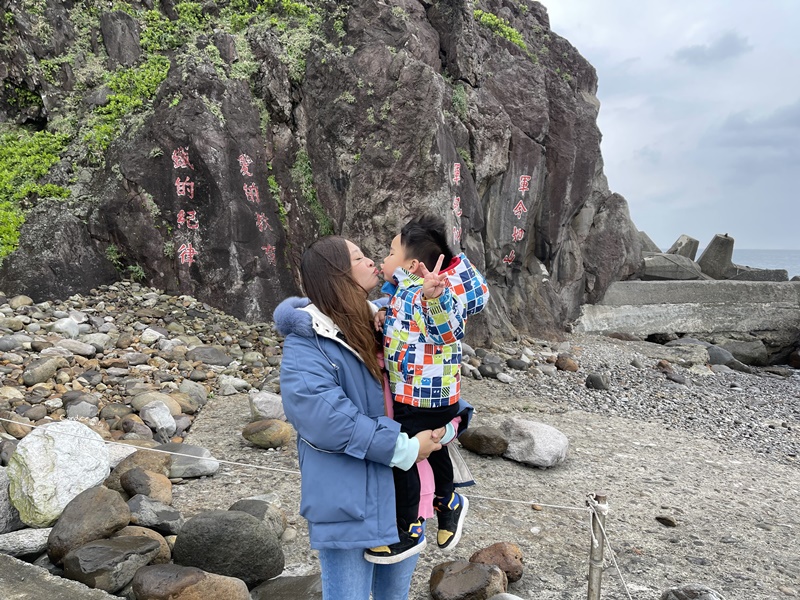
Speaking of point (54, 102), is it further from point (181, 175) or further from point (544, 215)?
point (544, 215)

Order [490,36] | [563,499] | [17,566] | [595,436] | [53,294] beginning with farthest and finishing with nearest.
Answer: [490,36] → [53,294] → [595,436] → [563,499] → [17,566]

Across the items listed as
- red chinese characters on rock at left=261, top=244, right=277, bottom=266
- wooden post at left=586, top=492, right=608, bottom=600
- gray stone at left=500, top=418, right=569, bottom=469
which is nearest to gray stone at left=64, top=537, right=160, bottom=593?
wooden post at left=586, top=492, right=608, bottom=600

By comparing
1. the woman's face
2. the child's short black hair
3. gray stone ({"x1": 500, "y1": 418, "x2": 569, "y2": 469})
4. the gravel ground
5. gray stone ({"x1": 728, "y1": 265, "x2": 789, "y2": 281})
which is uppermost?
gray stone ({"x1": 728, "y1": 265, "x2": 789, "y2": 281})

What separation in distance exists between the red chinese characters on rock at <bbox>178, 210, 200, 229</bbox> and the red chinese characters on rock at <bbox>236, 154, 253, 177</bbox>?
3.44 ft

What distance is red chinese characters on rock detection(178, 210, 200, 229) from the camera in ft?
31.7

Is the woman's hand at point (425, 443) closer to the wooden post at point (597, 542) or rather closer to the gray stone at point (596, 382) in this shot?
the wooden post at point (597, 542)

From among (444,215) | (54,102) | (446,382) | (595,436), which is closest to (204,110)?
(54,102)

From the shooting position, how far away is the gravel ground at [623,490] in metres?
3.92

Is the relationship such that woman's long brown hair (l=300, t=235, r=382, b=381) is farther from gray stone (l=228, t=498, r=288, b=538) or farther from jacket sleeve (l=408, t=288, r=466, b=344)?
gray stone (l=228, t=498, r=288, b=538)

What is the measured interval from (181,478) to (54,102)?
9.26 m

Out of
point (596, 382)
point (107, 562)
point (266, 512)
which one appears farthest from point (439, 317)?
point (596, 382)

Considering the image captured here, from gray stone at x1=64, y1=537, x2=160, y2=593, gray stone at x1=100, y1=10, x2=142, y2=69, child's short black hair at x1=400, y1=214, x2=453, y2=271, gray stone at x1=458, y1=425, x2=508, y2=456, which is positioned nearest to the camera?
child's short black hair at x1=400, y1=214, x2=453, y2=271

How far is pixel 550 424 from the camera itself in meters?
7.26

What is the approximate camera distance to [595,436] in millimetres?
7055
